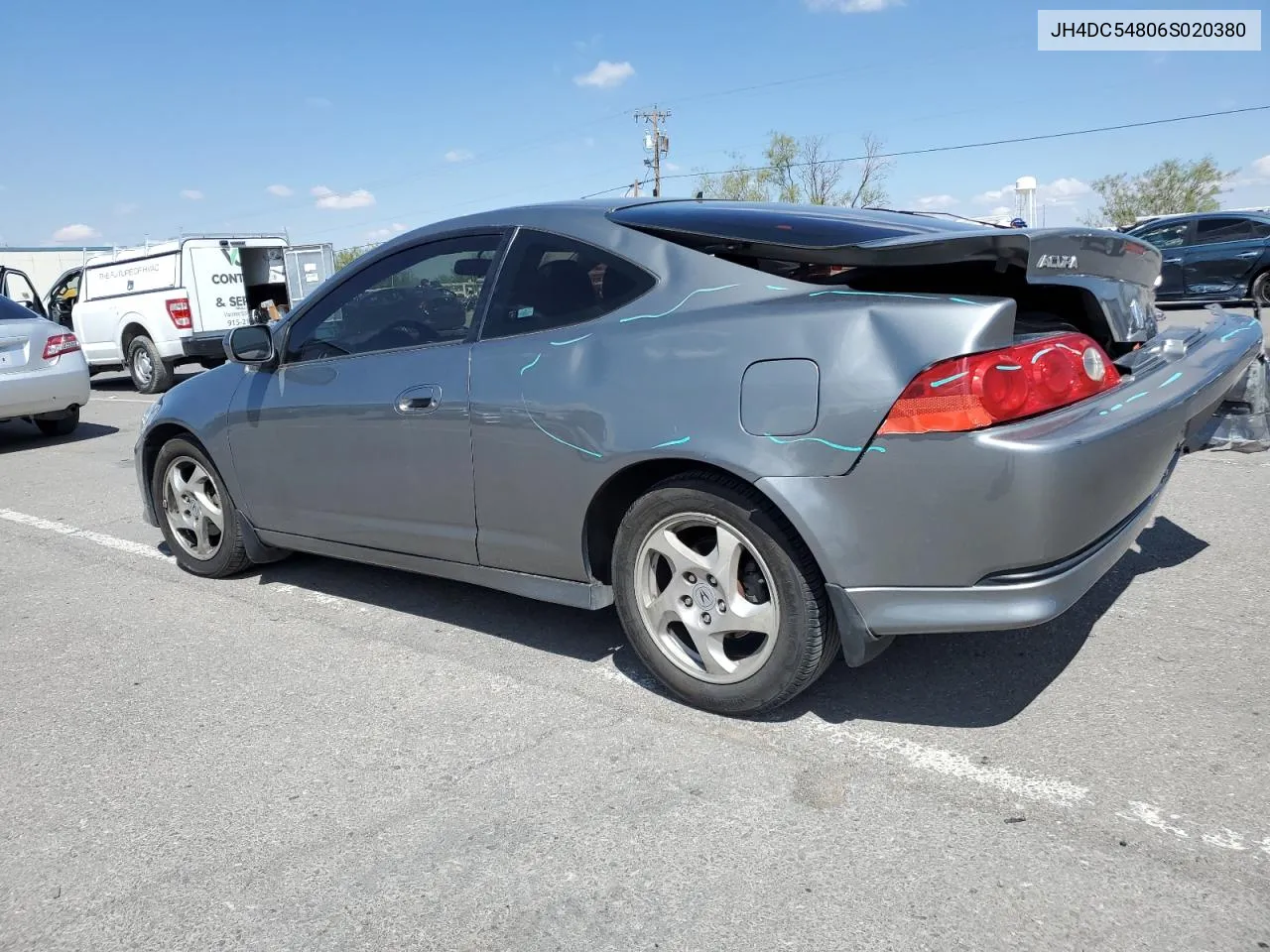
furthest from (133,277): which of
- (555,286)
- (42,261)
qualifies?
(42,261)

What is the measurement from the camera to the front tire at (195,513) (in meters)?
4.72

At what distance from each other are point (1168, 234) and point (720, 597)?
1644 cm

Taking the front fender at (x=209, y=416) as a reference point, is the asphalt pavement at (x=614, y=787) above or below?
below

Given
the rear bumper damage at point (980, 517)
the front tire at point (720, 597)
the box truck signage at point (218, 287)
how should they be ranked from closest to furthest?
1. the rear bumper damage at point (980, 517)
2. the front tire at point (720, 597)
3. the box truck signage at point (218, 287)

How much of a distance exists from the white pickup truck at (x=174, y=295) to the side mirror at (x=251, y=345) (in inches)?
373

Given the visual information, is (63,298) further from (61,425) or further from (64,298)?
(61,425)

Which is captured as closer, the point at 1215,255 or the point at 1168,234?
the point at 1215,255

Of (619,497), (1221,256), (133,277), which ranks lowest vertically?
(619,497)

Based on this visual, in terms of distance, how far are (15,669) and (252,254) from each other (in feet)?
41.8

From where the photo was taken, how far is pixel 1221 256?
15.9 meters

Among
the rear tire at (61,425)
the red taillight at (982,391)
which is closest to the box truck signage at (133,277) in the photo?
the rear tire at (61,425)

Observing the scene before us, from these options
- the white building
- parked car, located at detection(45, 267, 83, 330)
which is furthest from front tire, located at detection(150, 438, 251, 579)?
the white building

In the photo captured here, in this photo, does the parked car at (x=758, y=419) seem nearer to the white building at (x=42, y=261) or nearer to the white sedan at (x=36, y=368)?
the white sedan at (x=36, y=368)

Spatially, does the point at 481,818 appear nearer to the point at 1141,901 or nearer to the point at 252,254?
the point at 1141,901
